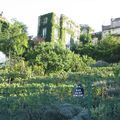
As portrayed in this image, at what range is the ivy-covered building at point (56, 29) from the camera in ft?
202

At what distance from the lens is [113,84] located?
64.8 ft

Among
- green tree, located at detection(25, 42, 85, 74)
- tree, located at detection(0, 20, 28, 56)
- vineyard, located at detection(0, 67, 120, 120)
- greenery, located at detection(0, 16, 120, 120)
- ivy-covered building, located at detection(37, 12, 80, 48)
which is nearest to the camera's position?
vineyard, located at detection(0, 67, 120, 120)

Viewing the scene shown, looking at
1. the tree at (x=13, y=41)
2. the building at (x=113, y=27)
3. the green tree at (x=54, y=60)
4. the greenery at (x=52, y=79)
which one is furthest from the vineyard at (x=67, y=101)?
the building at (x=113, y=27)

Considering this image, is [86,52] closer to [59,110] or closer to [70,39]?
[70,39]

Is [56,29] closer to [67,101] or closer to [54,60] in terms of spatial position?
[54,60]

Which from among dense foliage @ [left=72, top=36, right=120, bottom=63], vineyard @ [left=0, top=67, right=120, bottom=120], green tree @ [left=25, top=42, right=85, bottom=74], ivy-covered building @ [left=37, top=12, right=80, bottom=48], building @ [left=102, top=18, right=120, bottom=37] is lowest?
vineyard @ [left=0, top=67, right=120, bottom=120]

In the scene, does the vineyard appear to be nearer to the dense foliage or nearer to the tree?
the tree

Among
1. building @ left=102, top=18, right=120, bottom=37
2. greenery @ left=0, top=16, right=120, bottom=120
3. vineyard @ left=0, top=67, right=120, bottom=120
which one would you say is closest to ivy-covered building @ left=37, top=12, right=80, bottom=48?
greenery @ left=0, top=16, right=120, bottom=120

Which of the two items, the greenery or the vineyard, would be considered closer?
the vineyard

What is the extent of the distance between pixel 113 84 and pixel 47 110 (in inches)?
166

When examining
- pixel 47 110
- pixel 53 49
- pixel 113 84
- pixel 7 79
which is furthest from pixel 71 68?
pixel 47 110

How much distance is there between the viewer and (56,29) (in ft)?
206

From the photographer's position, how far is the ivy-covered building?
61.5m

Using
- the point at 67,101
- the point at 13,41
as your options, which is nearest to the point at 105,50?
the point at 13,41
